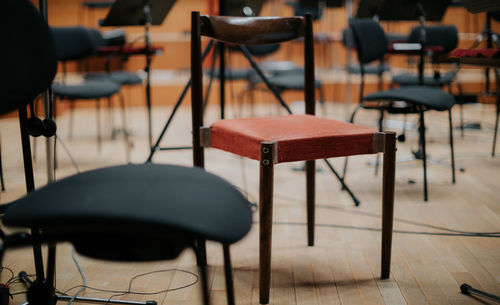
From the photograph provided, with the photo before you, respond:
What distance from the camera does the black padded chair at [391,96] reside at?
87.0 inches

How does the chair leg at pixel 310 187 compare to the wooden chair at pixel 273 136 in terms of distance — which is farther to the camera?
the chair leg at pixel 310 187

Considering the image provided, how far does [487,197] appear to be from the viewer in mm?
2375

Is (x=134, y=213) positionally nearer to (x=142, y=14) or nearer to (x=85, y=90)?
(x=142, y=14)

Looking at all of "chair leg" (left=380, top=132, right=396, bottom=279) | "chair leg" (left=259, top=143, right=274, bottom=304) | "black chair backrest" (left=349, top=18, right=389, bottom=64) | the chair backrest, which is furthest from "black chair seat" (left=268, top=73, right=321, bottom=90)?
"chair leg" (left=259, top=143, right=274, bottom=304)

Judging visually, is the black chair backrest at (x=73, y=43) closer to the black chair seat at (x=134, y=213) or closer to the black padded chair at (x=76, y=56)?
the black padded chair at (x=76, y=56)

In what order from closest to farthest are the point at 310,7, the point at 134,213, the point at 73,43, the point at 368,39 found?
the point at 134,213 → the point at 368,39 → the point at 73,43 → the point at 310,7

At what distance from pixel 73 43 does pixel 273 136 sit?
2.32m

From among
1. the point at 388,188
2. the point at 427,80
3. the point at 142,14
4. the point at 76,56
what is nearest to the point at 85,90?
the point at 76,56

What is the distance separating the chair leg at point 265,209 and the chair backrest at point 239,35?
0.97ft

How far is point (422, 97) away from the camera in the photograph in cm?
221

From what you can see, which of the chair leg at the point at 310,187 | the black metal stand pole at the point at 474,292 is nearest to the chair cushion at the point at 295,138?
the chair leg at the point at 310,187

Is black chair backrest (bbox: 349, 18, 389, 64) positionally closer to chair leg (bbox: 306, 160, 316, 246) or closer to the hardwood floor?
the hardwood floor

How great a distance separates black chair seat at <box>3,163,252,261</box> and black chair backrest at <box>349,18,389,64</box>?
189cm

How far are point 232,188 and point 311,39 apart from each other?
898 millimetres
